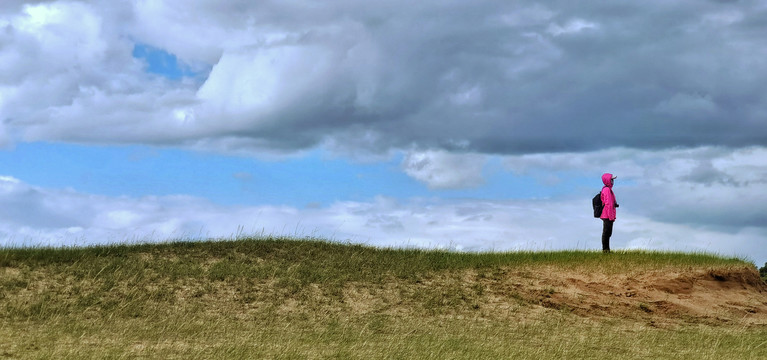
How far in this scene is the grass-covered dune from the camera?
1497 centimetres

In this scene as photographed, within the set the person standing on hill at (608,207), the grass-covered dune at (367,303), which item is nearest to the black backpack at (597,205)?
the person standing on hill at (608,207)

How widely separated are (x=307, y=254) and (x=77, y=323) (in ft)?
26.1

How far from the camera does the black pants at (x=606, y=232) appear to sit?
24953mm

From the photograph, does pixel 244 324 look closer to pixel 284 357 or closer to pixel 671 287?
pixel 284 357

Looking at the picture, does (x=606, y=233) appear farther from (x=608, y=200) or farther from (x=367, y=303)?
(x=367, y=303)

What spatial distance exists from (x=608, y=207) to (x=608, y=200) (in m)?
0.24

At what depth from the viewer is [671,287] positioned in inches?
889

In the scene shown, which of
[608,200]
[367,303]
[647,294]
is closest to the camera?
[367,303]

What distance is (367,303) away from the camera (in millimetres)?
19625

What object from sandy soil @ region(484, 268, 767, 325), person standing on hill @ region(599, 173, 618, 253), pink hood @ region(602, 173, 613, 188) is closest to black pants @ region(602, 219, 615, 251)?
person standing on hill @ region(599, 173, 618, 253)

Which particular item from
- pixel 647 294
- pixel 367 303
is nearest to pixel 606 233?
pixel 647 294

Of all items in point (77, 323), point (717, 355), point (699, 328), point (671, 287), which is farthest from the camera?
point (671, 287)

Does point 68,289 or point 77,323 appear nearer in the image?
point 77,323

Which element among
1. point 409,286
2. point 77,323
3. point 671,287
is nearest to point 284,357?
point 77,323
